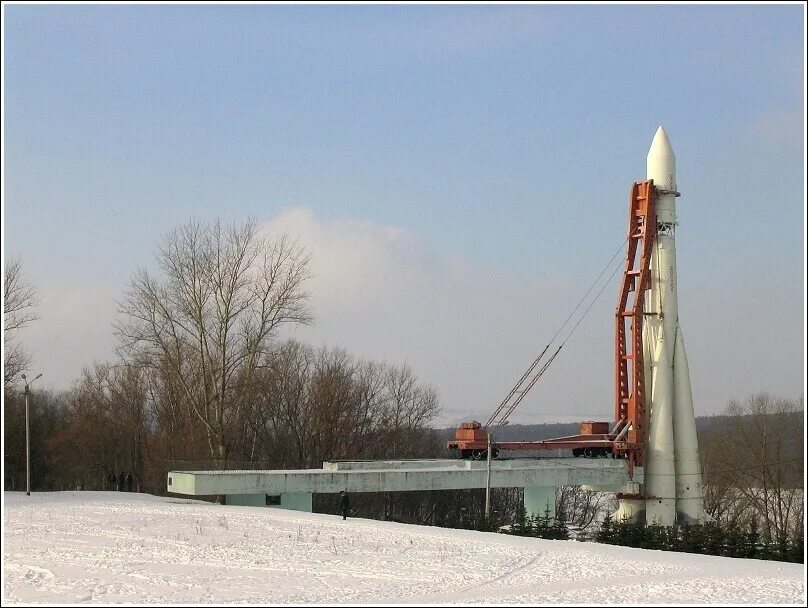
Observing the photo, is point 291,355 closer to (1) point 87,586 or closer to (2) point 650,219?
(2) point 650,219

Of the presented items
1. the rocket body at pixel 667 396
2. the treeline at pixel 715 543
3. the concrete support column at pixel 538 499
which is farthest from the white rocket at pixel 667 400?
the treeline at pixel 715 543

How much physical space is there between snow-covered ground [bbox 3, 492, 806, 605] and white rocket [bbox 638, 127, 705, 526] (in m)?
18.1

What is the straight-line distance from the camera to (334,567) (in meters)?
16.9

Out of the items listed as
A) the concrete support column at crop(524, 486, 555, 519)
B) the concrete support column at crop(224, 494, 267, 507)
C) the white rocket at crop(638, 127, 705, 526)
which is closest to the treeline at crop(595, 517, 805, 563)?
the concrete support column at crop(524, 486, 555, 519)

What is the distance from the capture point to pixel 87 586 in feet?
47.1

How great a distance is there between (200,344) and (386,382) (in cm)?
2911

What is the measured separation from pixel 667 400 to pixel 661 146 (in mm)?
10317

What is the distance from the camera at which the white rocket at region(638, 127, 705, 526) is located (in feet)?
128

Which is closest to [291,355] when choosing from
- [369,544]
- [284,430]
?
[284,430]

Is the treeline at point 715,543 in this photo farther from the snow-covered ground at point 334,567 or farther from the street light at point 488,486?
the snow-covered ground at point 334,567

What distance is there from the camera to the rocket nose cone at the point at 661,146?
39.8 meters

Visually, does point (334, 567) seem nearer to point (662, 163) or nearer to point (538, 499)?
point (538, 499)

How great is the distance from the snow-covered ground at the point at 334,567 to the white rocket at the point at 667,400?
1811cm

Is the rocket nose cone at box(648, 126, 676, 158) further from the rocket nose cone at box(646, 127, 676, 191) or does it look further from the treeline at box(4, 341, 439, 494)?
the treeline at box(4, 341, 439, 494)
